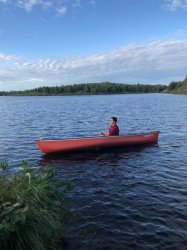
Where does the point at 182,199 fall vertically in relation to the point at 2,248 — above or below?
below

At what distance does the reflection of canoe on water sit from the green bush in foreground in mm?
10415

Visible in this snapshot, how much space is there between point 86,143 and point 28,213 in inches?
473

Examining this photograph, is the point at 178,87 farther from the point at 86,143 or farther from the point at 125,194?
the point at 125,194

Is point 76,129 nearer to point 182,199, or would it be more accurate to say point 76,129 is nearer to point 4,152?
point 4,152

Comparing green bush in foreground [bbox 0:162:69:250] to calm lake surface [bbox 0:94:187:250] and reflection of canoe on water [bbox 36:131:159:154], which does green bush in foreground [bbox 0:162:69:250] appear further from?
reflection of canoe on water [bbox 36:131:159:154]

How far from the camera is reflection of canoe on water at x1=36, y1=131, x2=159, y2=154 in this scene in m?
17.6

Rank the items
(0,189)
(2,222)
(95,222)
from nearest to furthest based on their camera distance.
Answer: (2,222) < (0,189) < (95,222)

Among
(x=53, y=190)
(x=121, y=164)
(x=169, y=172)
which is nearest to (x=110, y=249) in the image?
(x=53, y=190)

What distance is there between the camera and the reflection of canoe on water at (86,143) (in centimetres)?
1756

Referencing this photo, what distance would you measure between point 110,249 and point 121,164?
8.21 m

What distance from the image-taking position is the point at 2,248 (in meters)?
5.91

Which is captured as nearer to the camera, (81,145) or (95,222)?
(95,222)

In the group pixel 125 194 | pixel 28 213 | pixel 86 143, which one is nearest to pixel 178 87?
pixel 86 143

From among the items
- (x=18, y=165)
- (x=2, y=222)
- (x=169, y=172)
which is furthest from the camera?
(x=18, y=165)
